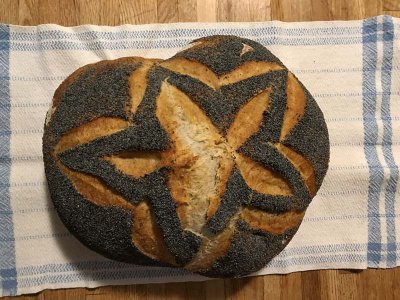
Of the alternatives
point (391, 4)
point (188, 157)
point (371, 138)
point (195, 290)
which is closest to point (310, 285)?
point (195, 290)

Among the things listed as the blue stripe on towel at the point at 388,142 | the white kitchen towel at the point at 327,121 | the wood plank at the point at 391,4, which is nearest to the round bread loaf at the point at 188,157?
the white kitchen towel at the point at 327,121

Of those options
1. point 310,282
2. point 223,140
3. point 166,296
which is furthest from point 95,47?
point 310,282

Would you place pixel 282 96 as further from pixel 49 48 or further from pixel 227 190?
pixel 49 48

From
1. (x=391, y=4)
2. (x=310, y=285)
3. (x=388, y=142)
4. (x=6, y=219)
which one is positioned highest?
(x=391, y=4)

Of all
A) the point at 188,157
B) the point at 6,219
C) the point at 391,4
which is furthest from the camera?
the point at 391,4

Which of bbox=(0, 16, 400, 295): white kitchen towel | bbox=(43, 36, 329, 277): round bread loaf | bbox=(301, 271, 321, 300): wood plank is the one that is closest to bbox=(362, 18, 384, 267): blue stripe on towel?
bbox=(0, 16, 400, 295): white kitchen towel

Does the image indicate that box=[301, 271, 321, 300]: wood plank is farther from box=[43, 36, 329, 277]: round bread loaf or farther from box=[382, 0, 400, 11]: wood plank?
box=[382, 0, 400, 11]: wood plank

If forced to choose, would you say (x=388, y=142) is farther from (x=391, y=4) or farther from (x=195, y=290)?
(x=195, y=290)
